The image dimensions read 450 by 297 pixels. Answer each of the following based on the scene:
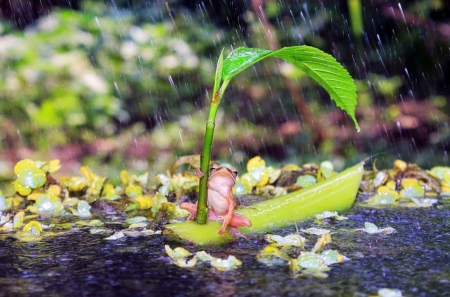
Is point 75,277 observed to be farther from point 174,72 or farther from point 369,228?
point 174,72

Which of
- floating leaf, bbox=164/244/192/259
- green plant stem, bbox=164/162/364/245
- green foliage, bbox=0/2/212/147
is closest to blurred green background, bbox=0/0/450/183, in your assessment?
green foliage, bbox=0/2/212/147

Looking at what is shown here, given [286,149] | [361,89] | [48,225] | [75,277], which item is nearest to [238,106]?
[286,149]

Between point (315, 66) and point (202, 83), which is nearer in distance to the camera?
point (315, 66)

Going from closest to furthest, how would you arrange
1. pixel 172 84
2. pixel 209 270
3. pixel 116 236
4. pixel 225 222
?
pixel 209 270 → pixel 225 222 → pixel 116 236 → pixel 172 84

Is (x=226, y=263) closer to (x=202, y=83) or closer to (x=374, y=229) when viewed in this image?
(x=374, y=229)

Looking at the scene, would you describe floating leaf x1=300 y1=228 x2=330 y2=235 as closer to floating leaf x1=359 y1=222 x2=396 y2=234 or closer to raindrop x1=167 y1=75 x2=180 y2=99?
floating leaf x1=359 y1=222 x2=396 y2=234

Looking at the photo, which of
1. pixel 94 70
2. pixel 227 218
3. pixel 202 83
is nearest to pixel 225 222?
pixel 227 218
